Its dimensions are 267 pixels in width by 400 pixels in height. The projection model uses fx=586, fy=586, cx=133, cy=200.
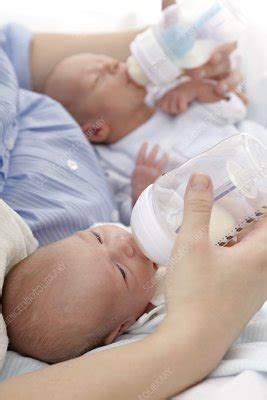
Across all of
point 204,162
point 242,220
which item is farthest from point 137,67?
point 242,220

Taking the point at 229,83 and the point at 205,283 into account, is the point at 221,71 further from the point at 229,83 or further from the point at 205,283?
the point at 205,283

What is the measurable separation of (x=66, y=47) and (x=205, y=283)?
109 centimetres

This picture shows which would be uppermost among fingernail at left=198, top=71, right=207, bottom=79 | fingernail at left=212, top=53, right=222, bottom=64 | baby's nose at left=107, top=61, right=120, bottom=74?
fingernail at left=212, top=53, right=222, bottom=64

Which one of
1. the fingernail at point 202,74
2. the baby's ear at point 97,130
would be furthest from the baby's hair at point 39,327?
the fingernail at point 202,74

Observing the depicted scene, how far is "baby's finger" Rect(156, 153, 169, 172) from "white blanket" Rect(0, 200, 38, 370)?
0.52 m

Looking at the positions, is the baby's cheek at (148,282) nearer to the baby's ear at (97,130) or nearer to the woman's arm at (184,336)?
the woman's arm at (184,336)

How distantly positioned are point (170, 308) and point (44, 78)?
3.40 ft

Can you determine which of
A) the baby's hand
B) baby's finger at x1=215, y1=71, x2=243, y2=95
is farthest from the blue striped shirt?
baby's finger at x1=215, y1=71, x2=243, y2=95

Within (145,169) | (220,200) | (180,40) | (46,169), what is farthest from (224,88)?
(220,200)

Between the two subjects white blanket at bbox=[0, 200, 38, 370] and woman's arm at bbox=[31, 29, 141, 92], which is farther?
woman's arm at bbox=[31, 29, 141, 92]

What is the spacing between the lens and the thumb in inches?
30.0

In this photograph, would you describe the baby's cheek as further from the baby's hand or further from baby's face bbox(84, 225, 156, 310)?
the baby's hand

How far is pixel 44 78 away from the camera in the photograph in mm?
1637

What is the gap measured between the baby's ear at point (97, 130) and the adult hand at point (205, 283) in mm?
845
